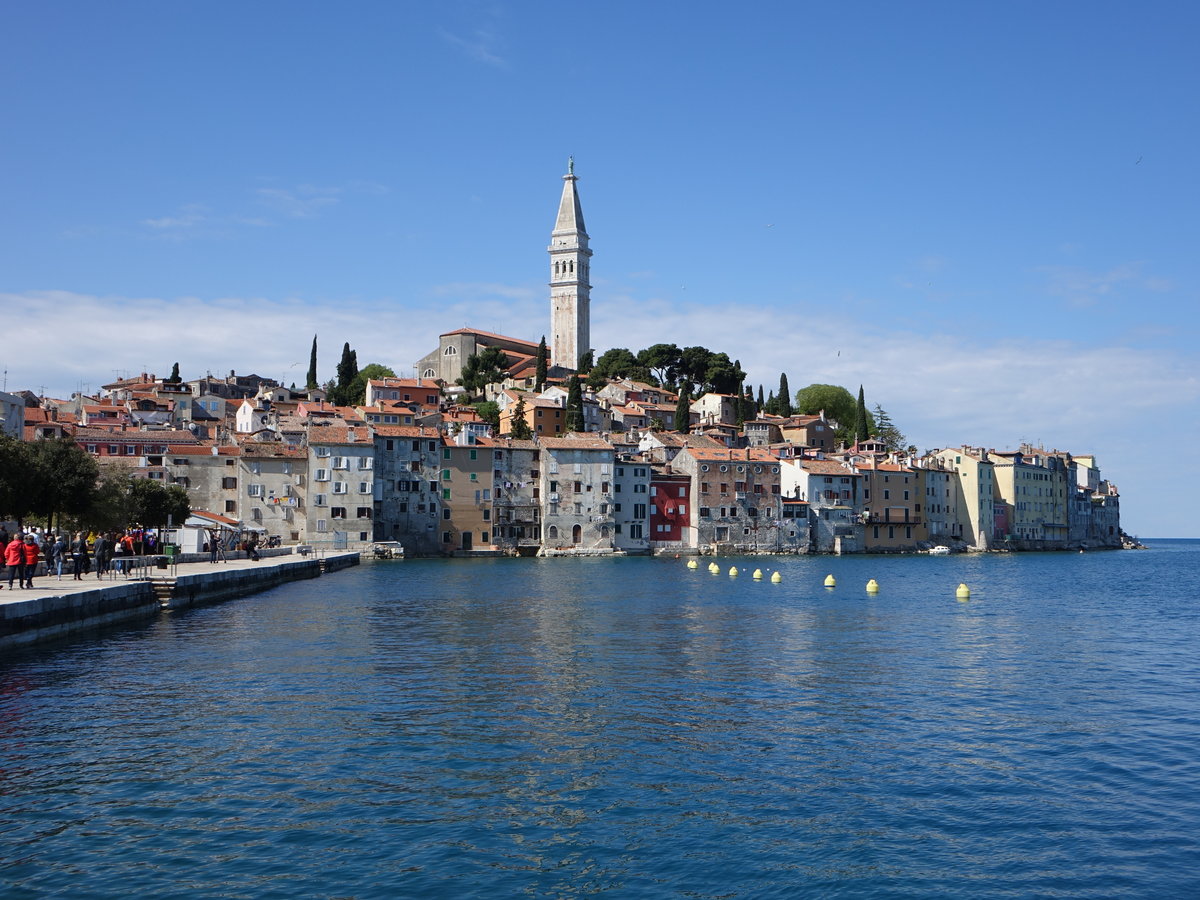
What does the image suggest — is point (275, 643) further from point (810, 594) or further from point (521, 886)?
point (810, 594)

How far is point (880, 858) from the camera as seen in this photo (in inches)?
466

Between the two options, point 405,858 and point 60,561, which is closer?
point 405,858

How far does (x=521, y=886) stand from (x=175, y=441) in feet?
253

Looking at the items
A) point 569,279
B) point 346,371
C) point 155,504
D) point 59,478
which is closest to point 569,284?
point 569,279

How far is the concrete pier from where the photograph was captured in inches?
989

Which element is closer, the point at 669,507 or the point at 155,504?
the point at 155,504

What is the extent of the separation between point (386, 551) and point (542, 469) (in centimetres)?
1631

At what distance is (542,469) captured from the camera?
8825cm

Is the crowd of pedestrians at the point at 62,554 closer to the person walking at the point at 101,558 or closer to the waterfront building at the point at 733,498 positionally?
the person walking at the point at 101,558

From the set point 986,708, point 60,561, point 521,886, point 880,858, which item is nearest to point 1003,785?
point 880,858

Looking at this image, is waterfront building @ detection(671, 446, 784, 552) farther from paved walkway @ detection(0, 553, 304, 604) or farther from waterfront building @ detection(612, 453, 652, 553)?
paved walkway @ detection(0, 553, 304, 604)

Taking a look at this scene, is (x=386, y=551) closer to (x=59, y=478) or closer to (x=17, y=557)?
Result: (x=59, y=478)

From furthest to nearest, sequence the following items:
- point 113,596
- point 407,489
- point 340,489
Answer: point 407,489 → point 340,489 → point 113,596

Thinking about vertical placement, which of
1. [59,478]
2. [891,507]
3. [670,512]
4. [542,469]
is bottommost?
[670,512]
